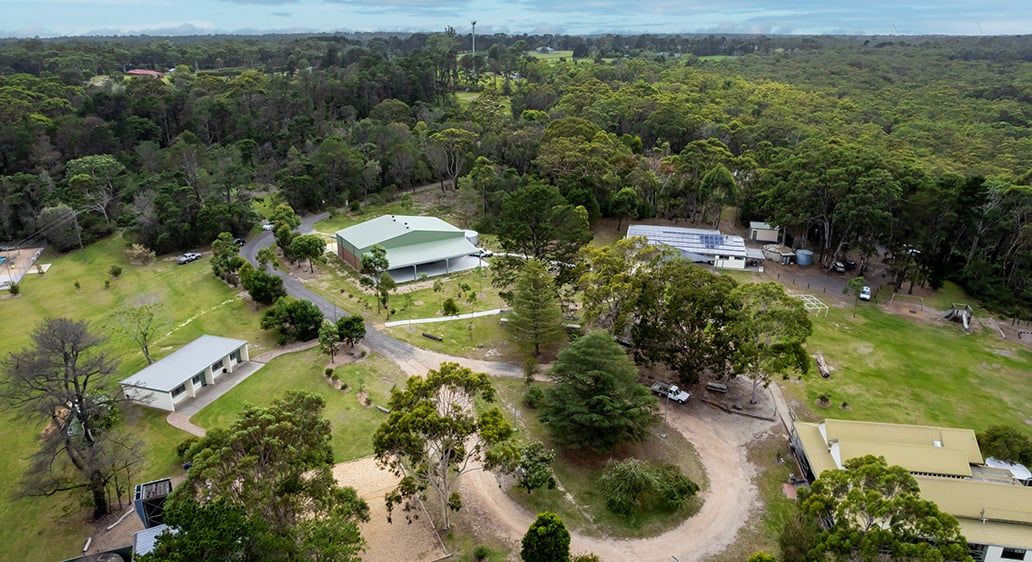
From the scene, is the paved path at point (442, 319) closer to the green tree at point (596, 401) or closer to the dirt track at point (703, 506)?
the green tree at point (596, 401)

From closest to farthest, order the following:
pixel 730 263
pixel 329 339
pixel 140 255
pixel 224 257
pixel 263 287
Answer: pixel 329 339 < pixel 263 287 < pixel 224 257 < pixel 730 263 < pixel 140 255

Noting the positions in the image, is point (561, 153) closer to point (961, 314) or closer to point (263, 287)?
point (263, 287)

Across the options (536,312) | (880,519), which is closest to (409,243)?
(536,312)

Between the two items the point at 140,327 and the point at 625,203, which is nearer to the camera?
the point at 140,327

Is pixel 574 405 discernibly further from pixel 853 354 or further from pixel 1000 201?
pixel 1000 201

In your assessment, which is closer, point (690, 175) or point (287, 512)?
point (287, 512)


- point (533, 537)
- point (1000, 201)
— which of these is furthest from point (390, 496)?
point (1000, 201)

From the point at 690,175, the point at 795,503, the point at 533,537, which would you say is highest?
the point at 690,175
